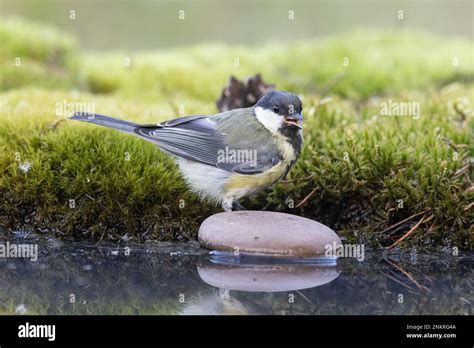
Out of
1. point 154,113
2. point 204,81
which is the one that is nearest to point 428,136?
point 154,113

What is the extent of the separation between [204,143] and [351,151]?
104 centimetres

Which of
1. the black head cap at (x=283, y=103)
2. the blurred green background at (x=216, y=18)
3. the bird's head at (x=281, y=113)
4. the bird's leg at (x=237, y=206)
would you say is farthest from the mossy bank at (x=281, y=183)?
Answer: the blurred green background at (x=216, y=18)

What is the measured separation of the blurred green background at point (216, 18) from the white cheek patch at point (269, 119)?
6.66 metres

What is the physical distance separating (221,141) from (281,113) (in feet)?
1.52

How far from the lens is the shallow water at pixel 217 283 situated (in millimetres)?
3041

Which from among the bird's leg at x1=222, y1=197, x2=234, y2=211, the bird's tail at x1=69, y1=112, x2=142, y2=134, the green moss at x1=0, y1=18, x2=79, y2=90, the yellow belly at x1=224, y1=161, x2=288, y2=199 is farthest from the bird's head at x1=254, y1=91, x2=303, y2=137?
the green moss at x1=0, y1=18, x2=79, y2=90

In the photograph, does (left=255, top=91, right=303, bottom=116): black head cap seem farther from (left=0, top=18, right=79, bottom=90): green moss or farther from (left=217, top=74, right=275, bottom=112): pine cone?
(left=0, top=18, right=79, bottom=90): green moss

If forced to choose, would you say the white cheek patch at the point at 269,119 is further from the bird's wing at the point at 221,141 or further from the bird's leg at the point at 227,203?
the bird's leg at the point at 227,203

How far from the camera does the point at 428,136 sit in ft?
16.3

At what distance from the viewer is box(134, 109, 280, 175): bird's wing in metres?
4.35
